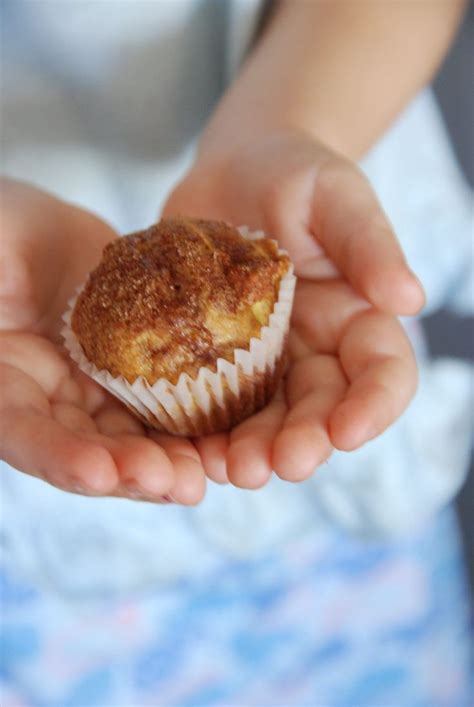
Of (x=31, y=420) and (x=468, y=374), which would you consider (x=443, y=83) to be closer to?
(x=468, y=374)

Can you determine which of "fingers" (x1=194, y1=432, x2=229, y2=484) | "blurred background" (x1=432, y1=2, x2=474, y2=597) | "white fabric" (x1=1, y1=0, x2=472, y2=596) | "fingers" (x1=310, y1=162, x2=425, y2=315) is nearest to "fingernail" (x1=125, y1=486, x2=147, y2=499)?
"fingers" (x1=194, y1=432, x2=229, y2=484)

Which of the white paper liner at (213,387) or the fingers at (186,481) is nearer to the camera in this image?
the fingers at (186,481)

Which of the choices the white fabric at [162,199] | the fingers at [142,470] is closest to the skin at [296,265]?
the fingers at [142,470]

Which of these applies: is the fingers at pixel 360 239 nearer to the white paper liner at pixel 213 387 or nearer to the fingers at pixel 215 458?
the white paper liner at pixel 213 387

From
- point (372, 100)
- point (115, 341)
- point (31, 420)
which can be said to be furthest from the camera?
point (372, 100)

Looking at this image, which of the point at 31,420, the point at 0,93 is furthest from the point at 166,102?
the point at 31,420
